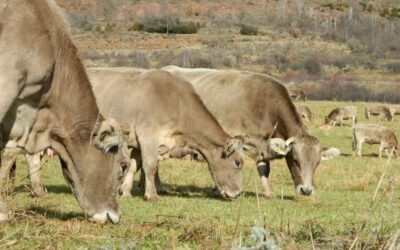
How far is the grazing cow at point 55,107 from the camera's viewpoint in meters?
8.23

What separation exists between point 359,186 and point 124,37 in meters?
80.6

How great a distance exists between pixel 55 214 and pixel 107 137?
4.15 ft

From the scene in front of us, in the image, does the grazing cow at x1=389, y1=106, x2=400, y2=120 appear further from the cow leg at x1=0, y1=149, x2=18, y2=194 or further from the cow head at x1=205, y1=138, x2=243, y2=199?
the cow leg at x1=0, y1=149, x2=18, y2=194

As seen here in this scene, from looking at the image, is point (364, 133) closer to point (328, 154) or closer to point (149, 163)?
point (328, 154)

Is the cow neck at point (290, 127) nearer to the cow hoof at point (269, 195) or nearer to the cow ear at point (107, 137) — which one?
the cow hoof at point (269, 195)

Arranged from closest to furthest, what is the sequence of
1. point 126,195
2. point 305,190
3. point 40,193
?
point 40,193, point 126,195, point 305,190

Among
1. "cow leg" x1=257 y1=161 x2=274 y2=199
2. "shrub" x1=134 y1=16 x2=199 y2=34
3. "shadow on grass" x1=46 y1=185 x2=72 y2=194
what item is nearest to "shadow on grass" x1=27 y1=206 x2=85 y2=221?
"shadow on grass" x1=46 y1=185 x2=72 y2=194

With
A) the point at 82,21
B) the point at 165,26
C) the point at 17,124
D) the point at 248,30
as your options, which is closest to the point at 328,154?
the point at 17,124

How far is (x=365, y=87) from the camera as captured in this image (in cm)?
6309

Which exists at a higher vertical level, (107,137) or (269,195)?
(107,137)

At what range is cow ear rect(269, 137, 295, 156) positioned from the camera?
581 inches

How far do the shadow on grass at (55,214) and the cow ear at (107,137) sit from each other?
35.2 inches

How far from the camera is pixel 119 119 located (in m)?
13.9

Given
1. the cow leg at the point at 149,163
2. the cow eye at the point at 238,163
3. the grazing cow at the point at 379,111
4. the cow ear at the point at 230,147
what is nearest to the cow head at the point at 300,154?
the cow eye at the point at 238,163
